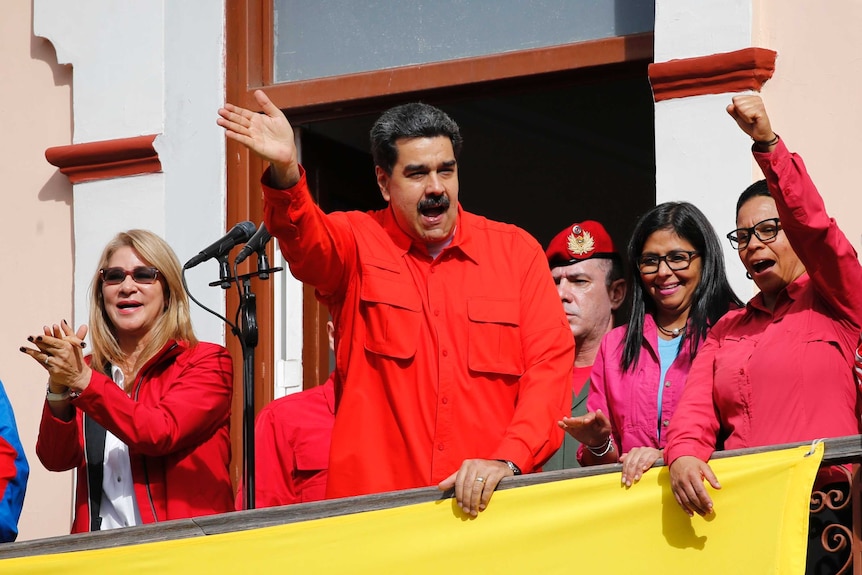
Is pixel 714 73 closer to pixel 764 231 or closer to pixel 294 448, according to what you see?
pixel 764 231

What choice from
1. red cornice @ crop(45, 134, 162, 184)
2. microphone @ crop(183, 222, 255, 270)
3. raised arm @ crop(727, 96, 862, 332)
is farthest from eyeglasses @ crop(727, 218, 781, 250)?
red cornice @ crop(45, 134, 162, 184)

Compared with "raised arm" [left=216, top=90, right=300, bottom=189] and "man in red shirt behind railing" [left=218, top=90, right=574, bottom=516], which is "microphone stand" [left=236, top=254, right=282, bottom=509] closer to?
"man in red shirt behind railing" [left=218, top=90, right=574, bottom=516]

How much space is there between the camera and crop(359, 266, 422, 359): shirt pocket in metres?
4.80

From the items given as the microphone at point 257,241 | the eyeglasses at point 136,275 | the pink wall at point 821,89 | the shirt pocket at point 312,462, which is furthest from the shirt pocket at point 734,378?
the eyeglasses at point 136,275

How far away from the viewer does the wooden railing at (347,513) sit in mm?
4027

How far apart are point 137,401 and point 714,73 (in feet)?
7.98

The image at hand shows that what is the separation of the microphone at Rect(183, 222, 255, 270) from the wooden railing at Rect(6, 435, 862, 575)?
2.71 ft

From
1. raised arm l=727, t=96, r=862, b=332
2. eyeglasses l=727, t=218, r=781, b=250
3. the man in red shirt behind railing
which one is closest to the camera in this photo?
raised arm l=727, t=96, r=862, b=332

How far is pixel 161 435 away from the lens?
511 cm

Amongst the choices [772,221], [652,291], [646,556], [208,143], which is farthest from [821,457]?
[208,143]

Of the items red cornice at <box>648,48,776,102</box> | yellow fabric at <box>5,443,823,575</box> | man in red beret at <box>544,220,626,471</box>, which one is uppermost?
red cornice at <box>648,48,776,102</box>

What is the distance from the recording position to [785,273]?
468cm

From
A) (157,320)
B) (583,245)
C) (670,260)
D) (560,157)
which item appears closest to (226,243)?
(157,320)

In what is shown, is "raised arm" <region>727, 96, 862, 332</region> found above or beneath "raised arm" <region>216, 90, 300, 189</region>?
beneath
